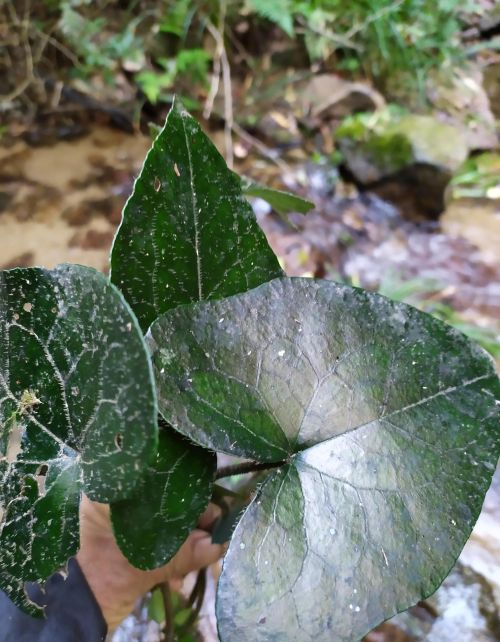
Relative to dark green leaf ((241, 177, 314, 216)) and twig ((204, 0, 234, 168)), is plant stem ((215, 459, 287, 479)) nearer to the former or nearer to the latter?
dark green leaf ((241, 177, 314, 216))

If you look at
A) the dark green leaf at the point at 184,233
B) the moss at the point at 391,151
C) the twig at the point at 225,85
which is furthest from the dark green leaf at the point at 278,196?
the moss at the point at 391,151

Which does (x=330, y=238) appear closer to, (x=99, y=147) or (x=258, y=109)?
(x=258, y=109)

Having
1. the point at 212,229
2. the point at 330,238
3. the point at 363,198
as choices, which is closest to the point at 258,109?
the point at 363,198

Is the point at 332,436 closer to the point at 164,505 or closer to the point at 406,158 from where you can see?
the point at 164,505

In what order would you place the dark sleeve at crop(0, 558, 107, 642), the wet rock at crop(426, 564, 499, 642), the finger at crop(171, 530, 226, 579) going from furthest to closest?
1. the wet rock at crop(426, 564, 499, 642)
2. the finger at crop(171, 530, 226, 579)
3. the dark sleeve at crop(0, 558, 107, 642)

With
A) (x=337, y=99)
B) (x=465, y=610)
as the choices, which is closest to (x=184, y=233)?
(x=465, y=610)

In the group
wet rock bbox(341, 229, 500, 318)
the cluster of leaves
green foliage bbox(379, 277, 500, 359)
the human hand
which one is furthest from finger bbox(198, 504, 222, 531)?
the cluster of leaves
